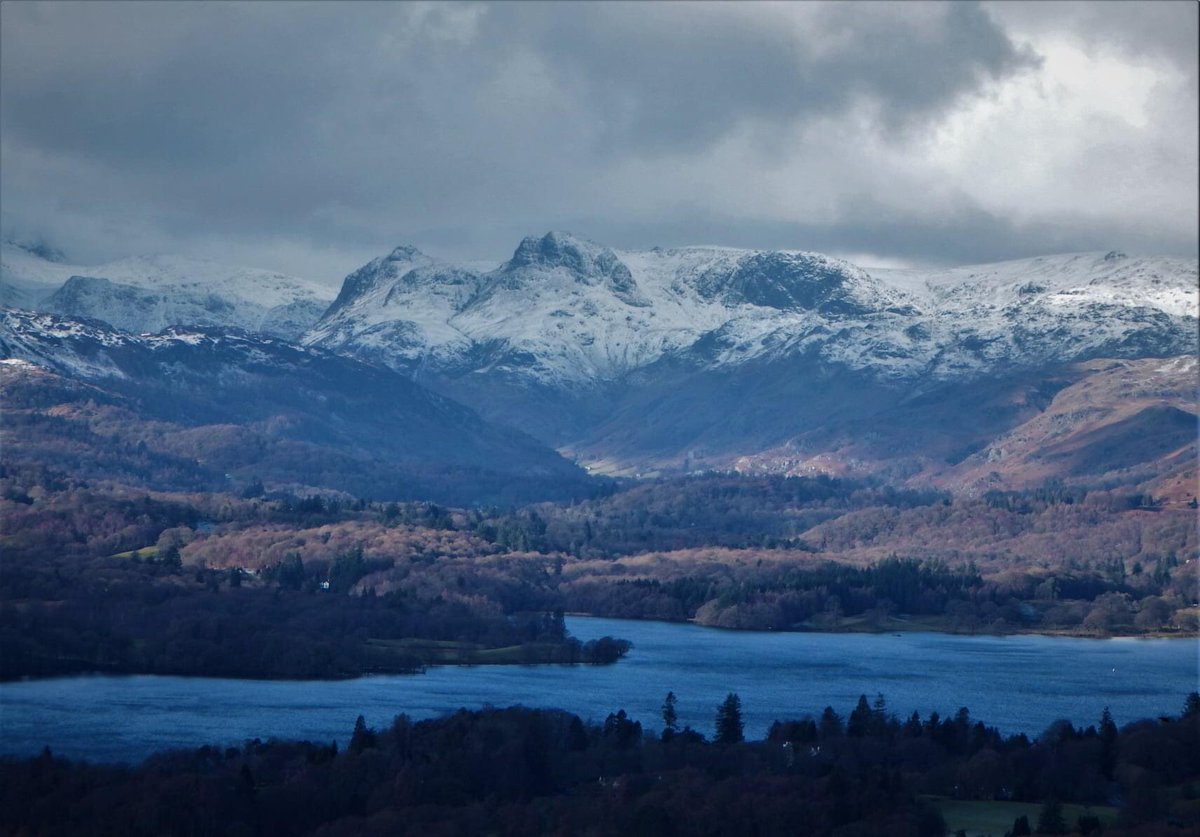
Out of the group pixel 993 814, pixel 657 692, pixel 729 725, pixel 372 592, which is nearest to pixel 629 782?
pixel 729 725

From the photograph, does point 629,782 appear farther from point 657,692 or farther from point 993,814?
point 657,692

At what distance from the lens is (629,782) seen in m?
78.7

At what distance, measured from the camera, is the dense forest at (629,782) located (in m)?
72.2

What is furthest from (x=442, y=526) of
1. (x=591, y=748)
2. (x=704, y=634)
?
(x=591, y=748)

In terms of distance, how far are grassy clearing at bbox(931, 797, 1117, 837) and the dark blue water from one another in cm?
1850

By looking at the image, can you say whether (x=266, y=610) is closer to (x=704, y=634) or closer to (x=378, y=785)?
→ (x=704, y=634)

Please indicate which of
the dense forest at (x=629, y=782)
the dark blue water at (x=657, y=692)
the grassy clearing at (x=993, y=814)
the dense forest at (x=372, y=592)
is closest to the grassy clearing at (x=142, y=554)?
the dense forest at (x=372, y=592)

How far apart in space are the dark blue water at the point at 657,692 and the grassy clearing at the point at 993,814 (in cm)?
1850

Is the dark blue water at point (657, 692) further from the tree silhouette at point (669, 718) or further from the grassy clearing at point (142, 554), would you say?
the grassy clearing at point (142, 554)

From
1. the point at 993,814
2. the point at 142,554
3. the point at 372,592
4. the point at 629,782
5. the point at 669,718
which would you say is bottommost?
the point at 993,814

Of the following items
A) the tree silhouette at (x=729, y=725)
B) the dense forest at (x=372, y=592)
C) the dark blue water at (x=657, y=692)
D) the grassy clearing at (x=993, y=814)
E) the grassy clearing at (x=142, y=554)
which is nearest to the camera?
the grassy clearing at (x=993, y=814)

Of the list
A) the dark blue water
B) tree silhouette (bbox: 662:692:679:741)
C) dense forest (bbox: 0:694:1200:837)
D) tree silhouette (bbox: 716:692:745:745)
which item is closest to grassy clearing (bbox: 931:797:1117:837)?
dense forest (bbox: 0:694:1200:837)

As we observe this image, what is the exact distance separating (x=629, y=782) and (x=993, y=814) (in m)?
13.8

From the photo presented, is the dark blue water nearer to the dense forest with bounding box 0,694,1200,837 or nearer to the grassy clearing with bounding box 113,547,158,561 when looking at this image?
the dense forest with bounding box 0,694,1200,837
